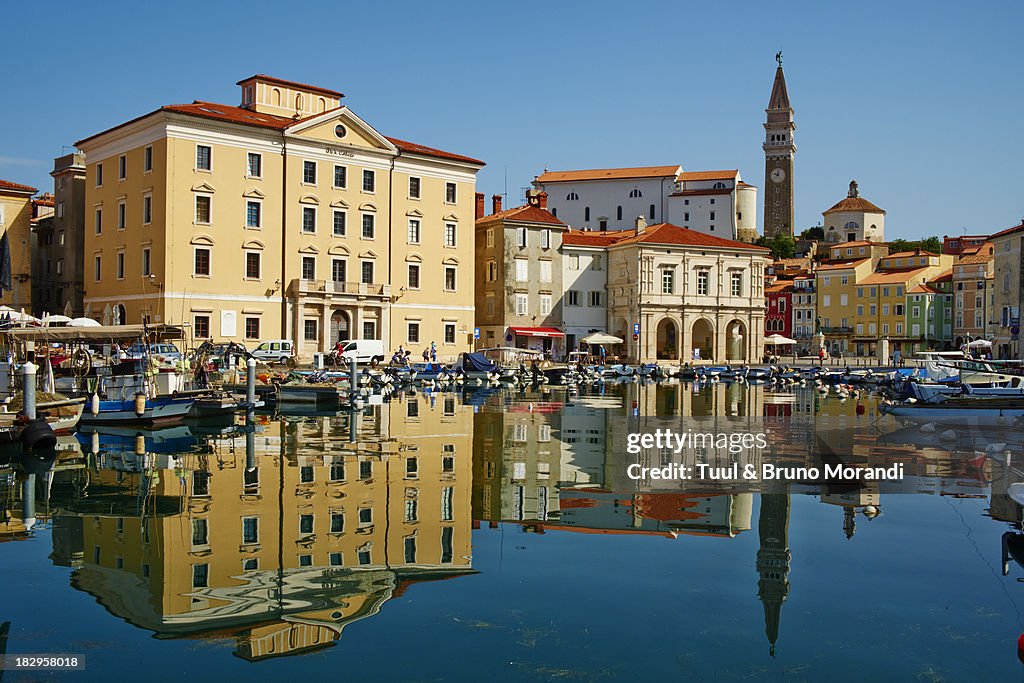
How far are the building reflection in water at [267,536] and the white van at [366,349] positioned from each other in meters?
28.6

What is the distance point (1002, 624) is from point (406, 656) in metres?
5.48

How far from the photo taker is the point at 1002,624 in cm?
914

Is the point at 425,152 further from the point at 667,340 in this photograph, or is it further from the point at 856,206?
the point at 856,206

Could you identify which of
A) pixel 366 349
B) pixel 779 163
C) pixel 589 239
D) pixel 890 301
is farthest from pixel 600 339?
pixel 779 163

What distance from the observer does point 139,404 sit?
25297 mm

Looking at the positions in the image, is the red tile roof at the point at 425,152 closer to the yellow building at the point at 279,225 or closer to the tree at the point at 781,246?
the yellow building at the point at 279,225

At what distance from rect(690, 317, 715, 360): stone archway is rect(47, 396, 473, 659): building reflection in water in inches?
1992

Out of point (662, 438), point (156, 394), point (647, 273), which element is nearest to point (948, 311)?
point (647, 273)

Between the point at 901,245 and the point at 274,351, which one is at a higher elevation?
the point at 901,245

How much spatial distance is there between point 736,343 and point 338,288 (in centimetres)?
3110

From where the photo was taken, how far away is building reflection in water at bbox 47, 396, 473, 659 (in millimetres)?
9297

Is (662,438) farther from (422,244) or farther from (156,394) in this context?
(422,244)

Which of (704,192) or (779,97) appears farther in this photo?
(779,97)

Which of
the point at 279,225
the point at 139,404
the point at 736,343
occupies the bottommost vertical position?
the point at 139,404
